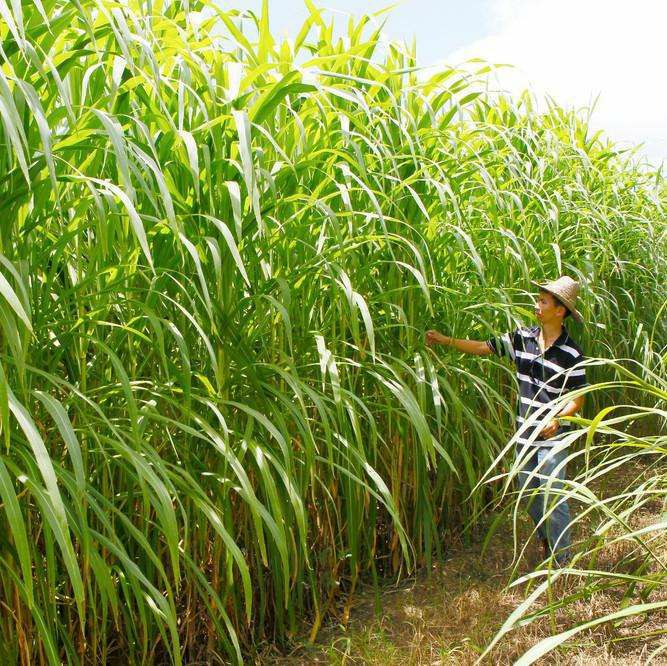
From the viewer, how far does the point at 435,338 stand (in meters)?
2.33

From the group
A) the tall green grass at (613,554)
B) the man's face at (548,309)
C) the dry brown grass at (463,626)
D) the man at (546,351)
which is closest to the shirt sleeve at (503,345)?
the man at (546,351)

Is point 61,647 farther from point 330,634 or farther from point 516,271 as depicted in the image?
point 516,271

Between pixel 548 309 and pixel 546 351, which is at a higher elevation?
pixel 548 309

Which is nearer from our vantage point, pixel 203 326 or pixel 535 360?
pixel 203 326

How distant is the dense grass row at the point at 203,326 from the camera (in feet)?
4.05

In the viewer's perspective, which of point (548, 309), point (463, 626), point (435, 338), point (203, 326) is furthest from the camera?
point (548, 309)

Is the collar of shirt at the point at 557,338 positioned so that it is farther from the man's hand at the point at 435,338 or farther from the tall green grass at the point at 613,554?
the man's hand at the point at 435,338

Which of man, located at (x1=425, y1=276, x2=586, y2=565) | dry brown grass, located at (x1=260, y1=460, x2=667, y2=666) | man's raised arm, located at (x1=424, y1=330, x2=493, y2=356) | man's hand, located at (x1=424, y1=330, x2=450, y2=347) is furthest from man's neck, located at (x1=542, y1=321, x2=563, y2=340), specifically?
dry brown grass, located at (x1=260, y1=460, x2=667, y2=666)

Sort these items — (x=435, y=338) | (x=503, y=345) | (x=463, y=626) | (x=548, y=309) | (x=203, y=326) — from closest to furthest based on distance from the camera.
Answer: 1. (x=203, y=326)
2. (x=463, y=626)
3. (x=435, y=338)
4. (x=548, y=309)
5. (x=503, y=345)

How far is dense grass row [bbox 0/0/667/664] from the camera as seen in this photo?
1235mm

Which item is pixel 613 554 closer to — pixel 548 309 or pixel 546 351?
pixel 546 351

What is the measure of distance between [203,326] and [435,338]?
34.8 inches

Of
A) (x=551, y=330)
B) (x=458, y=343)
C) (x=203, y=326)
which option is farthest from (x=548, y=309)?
(x=203, y=326)

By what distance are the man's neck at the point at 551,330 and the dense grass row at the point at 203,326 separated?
0.21m
